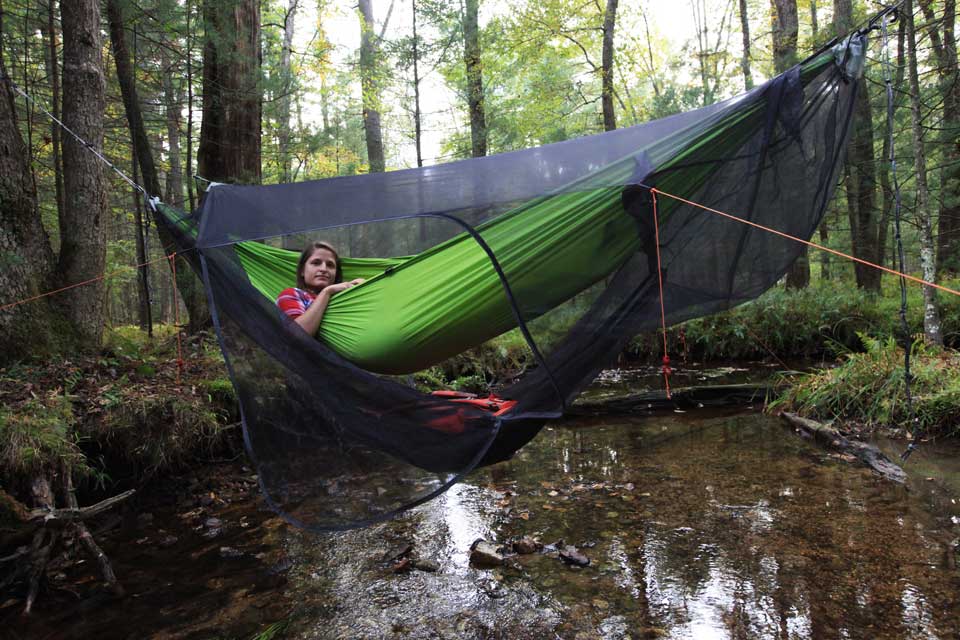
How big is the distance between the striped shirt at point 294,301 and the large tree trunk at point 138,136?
2156 mm

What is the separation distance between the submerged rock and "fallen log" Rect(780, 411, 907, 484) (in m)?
1.96

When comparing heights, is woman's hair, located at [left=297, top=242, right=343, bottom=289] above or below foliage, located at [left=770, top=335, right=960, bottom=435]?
above

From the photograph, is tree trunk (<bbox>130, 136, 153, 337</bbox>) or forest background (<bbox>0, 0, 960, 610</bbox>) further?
tree trunk (<bbox>130, 136, 153, 337</bbox>)

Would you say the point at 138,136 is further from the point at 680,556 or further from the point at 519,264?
the point at 680,556

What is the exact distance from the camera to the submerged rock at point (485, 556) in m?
2.21

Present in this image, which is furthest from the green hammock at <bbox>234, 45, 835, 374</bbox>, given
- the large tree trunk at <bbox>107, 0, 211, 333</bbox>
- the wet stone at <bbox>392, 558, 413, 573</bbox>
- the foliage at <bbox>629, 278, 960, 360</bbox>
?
the foliage at <bbox>629, 278, 960, 360</bbox>

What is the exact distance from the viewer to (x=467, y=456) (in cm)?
167

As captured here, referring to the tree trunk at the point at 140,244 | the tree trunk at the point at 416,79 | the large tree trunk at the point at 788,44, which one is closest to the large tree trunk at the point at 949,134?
the large tree trunk at the point at 788,44

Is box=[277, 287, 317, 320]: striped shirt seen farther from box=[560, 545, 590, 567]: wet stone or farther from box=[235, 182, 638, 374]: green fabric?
box=[560, 545, 590, 567]: wet stone

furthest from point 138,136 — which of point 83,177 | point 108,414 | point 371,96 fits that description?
point 371,96

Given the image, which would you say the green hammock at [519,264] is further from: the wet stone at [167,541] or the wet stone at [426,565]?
→ the wet stone at [167,541]

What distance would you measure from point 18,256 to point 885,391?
198 inches

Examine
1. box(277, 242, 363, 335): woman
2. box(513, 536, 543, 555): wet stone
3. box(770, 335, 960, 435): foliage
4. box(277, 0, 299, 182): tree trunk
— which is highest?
box(277, 0, 299, 182): tree trunk

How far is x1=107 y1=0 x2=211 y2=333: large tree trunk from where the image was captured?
13.3ft
